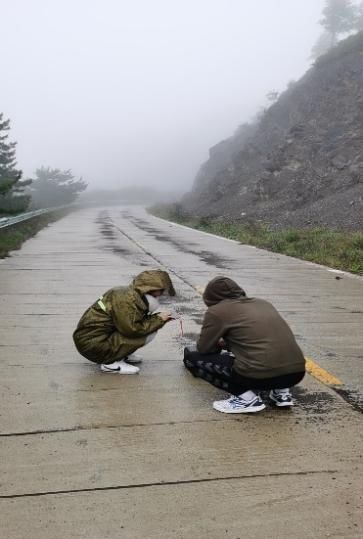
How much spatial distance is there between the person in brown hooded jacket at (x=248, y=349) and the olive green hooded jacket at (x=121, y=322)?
676 mm

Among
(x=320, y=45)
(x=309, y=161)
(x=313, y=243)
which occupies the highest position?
(x=320, y=45)

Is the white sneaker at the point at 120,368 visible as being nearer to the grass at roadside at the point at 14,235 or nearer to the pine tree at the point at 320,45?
the grass at roadside at the point at 14,235

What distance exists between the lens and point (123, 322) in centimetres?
537

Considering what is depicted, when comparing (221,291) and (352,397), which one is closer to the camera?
(221,291)

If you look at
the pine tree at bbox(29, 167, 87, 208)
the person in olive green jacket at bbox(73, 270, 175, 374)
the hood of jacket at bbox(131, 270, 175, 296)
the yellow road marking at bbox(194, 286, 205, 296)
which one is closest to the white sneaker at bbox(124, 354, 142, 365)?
the person in olive green jacket at bbox(73, 270, 175, 374)

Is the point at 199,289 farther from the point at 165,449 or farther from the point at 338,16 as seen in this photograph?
the point at 338,16

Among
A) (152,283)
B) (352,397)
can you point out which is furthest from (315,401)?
(152,283)

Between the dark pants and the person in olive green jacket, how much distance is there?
48cm

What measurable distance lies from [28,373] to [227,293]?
2112 millimetres

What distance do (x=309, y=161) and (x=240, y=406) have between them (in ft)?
97.9

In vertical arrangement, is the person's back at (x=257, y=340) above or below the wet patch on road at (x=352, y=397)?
above

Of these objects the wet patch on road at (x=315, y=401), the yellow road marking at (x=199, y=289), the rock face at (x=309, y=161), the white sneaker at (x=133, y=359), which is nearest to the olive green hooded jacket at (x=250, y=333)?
the wet patch on road at (x=315, y=401)

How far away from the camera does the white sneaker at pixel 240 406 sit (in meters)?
4.58

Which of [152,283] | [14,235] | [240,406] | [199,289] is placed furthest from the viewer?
[14,235]
